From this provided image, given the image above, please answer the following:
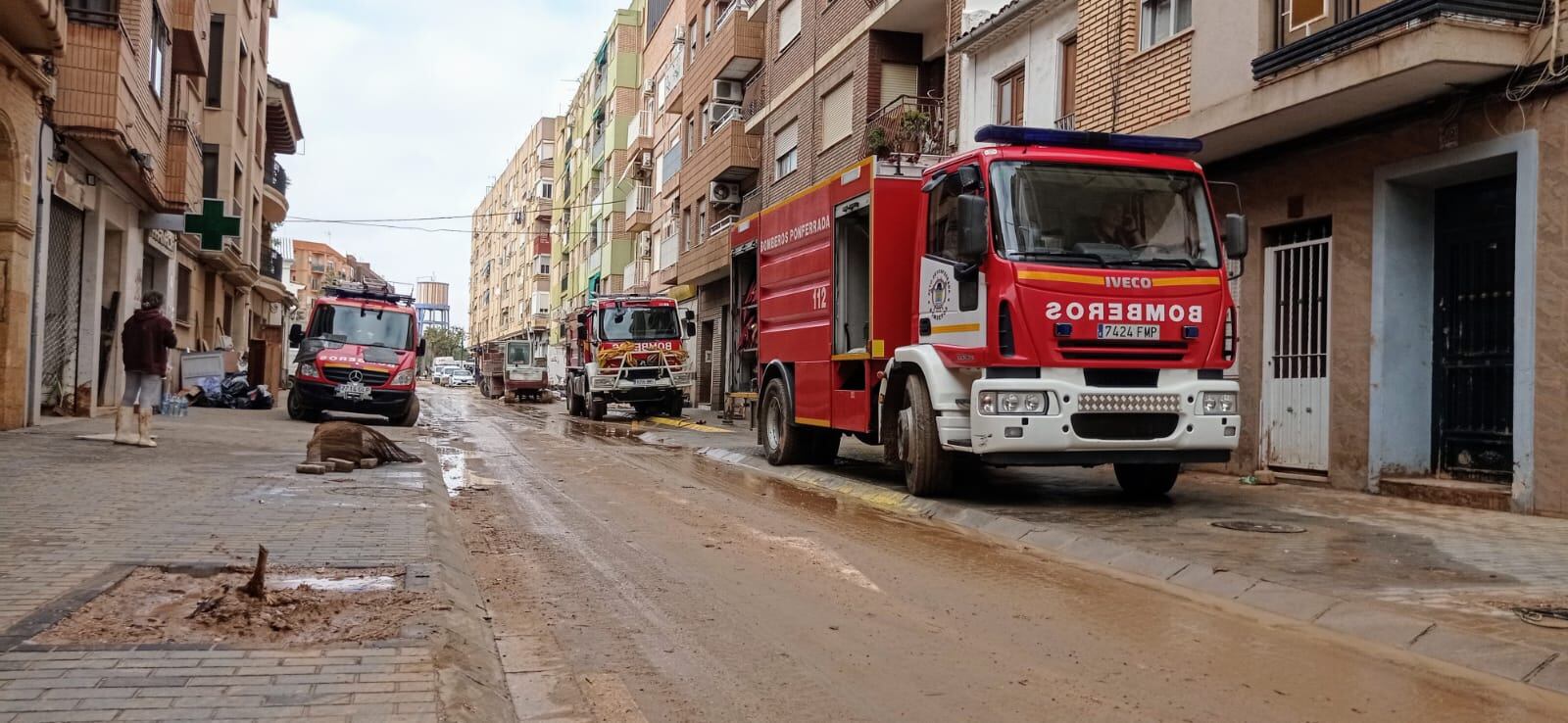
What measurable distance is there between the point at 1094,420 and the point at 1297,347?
173 inches

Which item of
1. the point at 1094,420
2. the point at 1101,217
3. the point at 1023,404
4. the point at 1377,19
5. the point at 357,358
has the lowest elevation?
the point at 1094,420

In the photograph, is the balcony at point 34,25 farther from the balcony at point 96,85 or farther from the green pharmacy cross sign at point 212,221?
the green pharmacy cross sign at point 212,221

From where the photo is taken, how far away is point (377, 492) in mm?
8727

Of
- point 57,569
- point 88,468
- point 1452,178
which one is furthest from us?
point 1452,178

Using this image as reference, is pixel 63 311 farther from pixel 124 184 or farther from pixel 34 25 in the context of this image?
pixel 34 25

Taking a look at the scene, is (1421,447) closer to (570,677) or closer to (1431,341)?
(1431,341)

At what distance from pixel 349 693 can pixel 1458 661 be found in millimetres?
4392

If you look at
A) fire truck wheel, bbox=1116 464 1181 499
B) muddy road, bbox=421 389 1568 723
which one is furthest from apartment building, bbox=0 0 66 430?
fire truck wheel, bbox=1116 464 1181 499

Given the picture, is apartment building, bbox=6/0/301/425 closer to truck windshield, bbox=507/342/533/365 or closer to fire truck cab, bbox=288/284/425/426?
fire truck cab, bbox=288/284/425/426

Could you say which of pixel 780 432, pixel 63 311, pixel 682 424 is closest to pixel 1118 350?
pixel 780 432

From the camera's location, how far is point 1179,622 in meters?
5.36

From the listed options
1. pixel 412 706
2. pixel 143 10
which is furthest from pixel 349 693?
pixel 143 10

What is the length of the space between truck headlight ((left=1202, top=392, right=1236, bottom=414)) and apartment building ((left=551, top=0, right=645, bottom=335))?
38.6m

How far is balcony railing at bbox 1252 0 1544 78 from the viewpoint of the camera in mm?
8883
